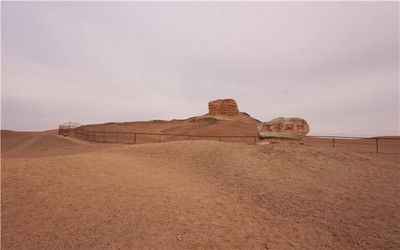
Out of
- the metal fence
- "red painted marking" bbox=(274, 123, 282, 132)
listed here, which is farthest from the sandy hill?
"red painted marking" bbox=(274, 123, 282, 132)

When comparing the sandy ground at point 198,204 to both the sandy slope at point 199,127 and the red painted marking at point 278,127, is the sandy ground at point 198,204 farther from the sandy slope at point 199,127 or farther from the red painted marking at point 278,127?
the sandy slope at point 199,127

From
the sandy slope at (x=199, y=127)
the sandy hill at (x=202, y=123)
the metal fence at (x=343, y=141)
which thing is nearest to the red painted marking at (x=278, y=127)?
the metal fence at (x=343, y=141)

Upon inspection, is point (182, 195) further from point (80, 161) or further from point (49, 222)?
point (80, 161)

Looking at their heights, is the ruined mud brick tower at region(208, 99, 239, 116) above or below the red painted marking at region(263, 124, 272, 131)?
above

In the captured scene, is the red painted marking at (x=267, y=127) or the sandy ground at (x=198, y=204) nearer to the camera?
the sandy ground at (x=198, y=204)

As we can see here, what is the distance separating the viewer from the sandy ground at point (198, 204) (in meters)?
5.45

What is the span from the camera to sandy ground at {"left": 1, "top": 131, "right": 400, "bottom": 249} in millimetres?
5453

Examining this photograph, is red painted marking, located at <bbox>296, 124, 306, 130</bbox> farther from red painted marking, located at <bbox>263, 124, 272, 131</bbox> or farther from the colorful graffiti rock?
red painted marking, located at <bbox>263, 124, 272, 131</bbox>

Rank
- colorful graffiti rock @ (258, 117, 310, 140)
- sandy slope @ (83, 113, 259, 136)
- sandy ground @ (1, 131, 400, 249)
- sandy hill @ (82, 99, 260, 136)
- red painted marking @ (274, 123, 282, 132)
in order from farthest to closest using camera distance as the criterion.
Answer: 1. sandy hill @ (82, 99, 260, 136)
2. sandy slope @ (83, 113, 259, 136)
3. red painted marking @ (274, 123, 282, 132)
4. colorful graffiti rock @ (258, 117, 310, 140)
5. sandy ground @ (1, 131, 400, 249)

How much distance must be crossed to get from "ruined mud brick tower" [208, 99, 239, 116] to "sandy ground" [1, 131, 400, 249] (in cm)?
Result: 3843

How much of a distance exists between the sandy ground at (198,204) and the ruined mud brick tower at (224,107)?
1513 inches

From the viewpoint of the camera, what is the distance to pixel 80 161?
420 inches

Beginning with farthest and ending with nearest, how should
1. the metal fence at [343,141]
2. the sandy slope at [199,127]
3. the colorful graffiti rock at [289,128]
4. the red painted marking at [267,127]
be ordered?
the sandy slope at [199,127] < the metal fence at [343,141] < the red painted marking at [267,127] < the colorful graffiti rock at [289,128]

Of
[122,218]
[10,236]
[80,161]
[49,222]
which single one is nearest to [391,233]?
[122,218]
